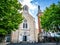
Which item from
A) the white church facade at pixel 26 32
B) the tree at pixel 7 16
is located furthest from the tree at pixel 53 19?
the tree at pixel 7 16

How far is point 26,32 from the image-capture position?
104ft

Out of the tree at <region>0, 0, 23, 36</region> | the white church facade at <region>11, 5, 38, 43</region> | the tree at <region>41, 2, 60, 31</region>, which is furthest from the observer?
the white church facade at <region>11, 5, 38, 43</region>

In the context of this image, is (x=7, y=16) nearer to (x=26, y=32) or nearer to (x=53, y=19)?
(x=53, y=19)

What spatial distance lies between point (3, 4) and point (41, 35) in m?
13.4

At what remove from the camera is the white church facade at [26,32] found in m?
31.2

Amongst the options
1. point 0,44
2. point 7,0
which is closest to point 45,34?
point 0,44

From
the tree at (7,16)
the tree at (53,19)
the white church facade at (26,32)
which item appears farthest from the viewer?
the white church facade at (26,32)

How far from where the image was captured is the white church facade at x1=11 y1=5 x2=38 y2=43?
1228 inches

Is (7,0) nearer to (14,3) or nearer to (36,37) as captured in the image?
(14,3)

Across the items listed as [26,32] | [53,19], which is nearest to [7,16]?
[53,19]

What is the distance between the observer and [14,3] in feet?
74.1

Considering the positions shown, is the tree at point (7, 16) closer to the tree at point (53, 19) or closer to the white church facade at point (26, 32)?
the tree at point (53, 19)

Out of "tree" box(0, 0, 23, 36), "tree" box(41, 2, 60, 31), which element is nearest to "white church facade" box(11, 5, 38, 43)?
"tree" box(41, 2, 60, 31)

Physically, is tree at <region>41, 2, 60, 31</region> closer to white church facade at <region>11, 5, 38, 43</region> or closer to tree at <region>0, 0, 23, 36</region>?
white church facade at <region>11, 5, 38, 43</region>
